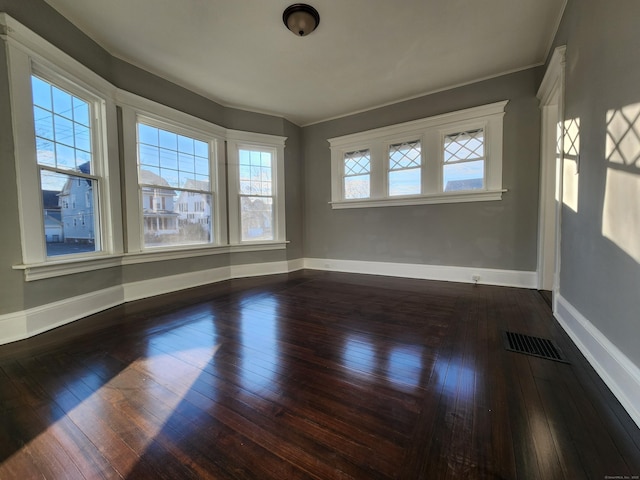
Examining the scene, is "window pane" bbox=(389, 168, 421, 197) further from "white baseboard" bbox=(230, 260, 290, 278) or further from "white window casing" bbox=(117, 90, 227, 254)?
"white window casing" bbox=(117, 90, 227, 254)

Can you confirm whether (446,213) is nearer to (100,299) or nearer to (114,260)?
(114,260)

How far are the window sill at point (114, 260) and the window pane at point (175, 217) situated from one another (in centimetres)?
16

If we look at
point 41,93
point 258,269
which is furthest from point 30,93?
point 258,269

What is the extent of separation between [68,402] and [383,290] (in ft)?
10.8

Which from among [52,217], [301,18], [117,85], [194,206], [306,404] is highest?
[301,18]

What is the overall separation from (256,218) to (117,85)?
8.76 feet

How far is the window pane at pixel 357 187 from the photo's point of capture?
16.3 feet

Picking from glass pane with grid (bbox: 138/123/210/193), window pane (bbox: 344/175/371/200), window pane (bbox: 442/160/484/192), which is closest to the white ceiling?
glass pane with grid (bbox: 138/123/210/193)

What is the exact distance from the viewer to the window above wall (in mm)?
3865

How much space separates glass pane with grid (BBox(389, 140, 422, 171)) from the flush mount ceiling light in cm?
245

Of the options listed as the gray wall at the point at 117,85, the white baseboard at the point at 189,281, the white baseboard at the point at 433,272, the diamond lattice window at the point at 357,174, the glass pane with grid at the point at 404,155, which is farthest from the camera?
the diamond lattice window at the point at 357,174

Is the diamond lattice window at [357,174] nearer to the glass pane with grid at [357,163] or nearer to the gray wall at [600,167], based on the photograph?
the glass pane with grid at [357,163]

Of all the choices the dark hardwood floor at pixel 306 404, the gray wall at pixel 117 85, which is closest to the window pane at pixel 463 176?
the dark hardwood floor at pixel 306 404

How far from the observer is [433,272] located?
14.4 feet
